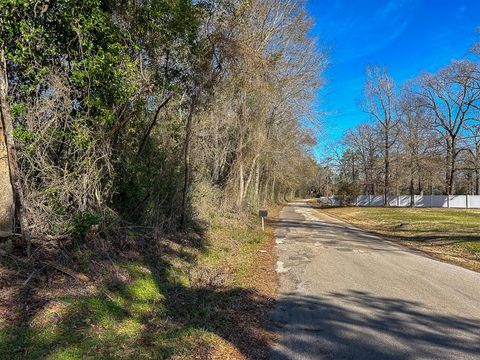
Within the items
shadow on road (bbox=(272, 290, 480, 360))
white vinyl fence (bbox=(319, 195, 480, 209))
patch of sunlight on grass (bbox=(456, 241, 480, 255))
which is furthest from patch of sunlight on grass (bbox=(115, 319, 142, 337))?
white vinyl fence (bbox=(319, 195, 480, 209))

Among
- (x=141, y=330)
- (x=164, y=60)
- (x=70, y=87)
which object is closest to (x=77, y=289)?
(x=141, y=330)

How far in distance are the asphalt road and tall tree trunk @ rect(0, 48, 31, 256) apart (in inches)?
174

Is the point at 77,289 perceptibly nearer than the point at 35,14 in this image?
Yes

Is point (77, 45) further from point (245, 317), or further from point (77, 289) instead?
point (245, 317)

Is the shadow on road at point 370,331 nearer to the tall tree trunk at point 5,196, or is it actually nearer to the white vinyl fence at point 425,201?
the tall tree trunk at point 5,196

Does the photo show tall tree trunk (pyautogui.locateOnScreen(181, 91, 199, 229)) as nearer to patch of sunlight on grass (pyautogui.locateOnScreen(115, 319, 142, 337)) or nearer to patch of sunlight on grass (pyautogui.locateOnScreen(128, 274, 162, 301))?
patch of sunlight on grass (pyautogui.locateOnScreen(128, 274, 162, 301))

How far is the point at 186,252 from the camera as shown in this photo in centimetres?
991

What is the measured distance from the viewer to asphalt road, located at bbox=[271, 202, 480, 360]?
491 centimetres

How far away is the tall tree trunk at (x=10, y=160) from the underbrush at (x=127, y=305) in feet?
1.63

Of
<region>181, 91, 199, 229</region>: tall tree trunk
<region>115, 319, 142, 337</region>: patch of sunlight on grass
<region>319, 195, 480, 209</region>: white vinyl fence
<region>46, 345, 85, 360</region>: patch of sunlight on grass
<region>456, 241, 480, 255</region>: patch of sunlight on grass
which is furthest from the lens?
<region>319, 195, 480, 209</region>: white vinyl fence

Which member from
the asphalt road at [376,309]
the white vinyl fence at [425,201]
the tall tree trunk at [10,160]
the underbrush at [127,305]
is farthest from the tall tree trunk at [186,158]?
the white vinyl fence at [425,201]

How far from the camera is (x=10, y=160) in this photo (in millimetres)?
6000

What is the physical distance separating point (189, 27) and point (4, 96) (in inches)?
209

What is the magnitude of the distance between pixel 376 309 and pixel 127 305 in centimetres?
419
